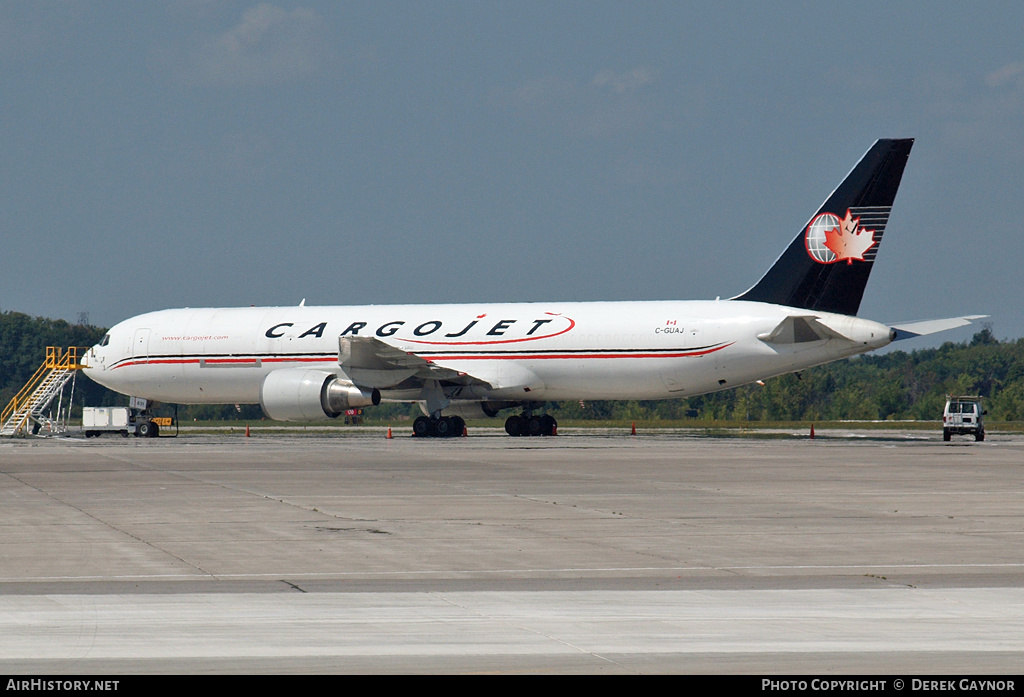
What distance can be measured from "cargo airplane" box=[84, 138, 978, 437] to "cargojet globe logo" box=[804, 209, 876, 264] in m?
0.03

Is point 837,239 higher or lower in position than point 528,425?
higher

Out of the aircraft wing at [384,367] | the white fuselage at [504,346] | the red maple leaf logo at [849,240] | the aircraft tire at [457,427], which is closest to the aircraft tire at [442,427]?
the aircraft tire at [457,427]

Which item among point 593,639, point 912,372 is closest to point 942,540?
point 593,639

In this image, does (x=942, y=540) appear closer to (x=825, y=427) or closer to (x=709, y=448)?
(x=709, y=448)

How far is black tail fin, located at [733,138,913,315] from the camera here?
38.5m

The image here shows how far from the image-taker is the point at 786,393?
103 meters

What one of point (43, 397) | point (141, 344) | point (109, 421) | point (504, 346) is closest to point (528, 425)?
point (504, 346)

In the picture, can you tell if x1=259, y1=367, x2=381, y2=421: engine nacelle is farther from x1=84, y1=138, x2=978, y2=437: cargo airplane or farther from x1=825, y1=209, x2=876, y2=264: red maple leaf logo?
x1=825, y1=209, x2=876, y2=264: red maple leaf logo

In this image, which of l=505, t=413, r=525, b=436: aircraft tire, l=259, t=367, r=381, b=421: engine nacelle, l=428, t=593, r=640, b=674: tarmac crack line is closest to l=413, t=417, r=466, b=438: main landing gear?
l=259, t=367, r=381, b=421: engine nacelle

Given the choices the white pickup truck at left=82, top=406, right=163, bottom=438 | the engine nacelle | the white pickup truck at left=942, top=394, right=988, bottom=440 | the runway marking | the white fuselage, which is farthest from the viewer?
the white pickup truck at left=82, top=406, right=163, bottom=438

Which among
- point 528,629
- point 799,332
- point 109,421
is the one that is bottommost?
point 528,629

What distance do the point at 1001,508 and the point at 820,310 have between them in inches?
871

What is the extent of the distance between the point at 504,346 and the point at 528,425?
4.20 m

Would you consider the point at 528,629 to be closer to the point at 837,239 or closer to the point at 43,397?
the point at 837,239
